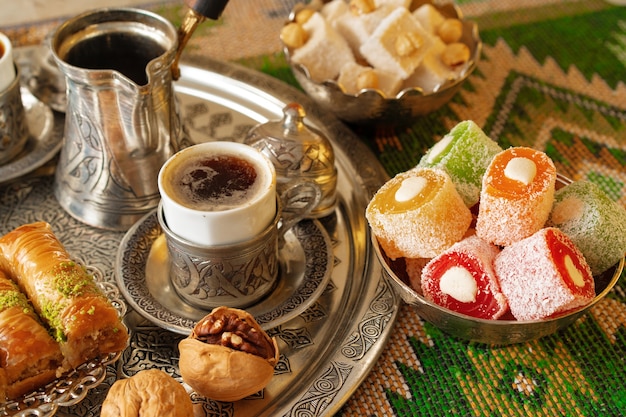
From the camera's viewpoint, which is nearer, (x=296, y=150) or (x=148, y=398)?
(x=148, y=398)

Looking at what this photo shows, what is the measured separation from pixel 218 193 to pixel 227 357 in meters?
0.23

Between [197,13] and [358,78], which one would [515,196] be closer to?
[358,78]

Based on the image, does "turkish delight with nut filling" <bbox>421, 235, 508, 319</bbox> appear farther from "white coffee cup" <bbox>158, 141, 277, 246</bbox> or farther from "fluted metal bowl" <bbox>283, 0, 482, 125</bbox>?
"fluted metal bowl" <bbox>283, 0, 482, 125</bbox>

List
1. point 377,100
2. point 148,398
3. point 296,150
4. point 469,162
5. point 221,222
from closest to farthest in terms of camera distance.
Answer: point 148,398 → point 221,222 → point 469,162 → point 296,150 → point 377,100

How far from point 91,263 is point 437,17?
2.72 feet

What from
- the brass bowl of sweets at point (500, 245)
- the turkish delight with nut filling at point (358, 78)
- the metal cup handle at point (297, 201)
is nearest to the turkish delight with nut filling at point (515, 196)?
the brass bowl of sweets at point (500, 245)

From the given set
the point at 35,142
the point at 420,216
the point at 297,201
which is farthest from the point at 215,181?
the point at 35,142

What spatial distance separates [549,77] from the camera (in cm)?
155

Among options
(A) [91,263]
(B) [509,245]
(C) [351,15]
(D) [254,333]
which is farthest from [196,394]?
(C) [351,15]

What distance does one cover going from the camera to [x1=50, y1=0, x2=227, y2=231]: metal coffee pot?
1040mm

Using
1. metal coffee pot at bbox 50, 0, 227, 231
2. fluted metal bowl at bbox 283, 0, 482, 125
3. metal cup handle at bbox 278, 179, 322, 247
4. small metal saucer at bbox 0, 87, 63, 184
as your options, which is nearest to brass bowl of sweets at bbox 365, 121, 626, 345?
metal cup handle at bbox 278, 179, 322, 247

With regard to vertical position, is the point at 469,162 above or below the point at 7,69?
above

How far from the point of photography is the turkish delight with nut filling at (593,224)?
0.92 m

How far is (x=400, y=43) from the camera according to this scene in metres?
1.25
